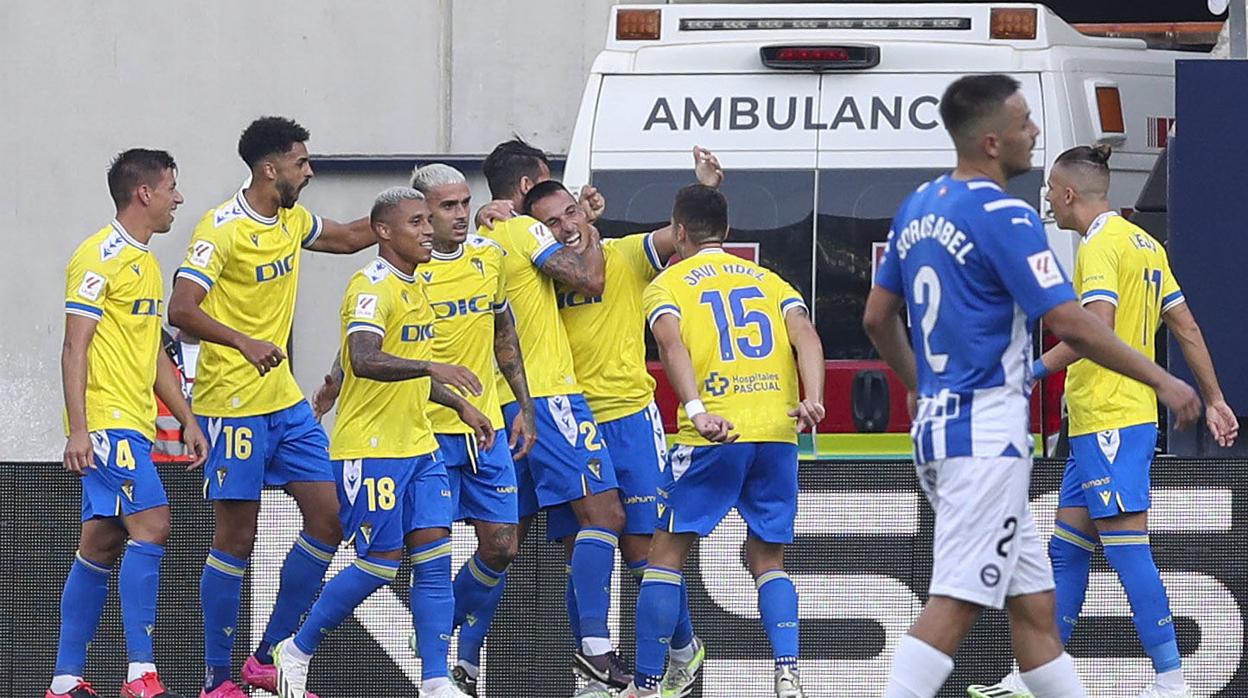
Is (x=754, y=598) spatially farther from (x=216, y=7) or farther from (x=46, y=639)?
(x=216, y=7)

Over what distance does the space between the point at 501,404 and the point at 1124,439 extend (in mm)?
2428

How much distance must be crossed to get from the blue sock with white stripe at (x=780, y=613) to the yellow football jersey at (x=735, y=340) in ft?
1.72

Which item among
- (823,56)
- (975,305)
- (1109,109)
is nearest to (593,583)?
(975,305)

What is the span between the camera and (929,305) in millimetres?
6379

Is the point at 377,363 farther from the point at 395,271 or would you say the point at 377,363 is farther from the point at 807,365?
the point at 807,365

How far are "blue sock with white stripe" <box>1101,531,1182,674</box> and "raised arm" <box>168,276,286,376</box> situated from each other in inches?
125

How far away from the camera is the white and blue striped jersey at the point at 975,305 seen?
6199mm

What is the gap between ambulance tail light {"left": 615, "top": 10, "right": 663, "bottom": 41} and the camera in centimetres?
1061

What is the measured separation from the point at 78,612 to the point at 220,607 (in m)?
0.53

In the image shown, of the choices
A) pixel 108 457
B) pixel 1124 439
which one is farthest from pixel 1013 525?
pixel 108 457

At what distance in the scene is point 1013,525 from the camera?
6348 millimetres

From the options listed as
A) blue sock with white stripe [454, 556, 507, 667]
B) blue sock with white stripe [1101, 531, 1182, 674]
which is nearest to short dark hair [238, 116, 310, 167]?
blue sock with white stripe [454, 556, 507, 667]

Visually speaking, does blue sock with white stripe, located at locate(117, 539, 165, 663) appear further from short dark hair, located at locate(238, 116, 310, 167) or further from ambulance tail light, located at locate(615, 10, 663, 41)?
ambulance tail light, located at locate(615, 10, 663, 41)

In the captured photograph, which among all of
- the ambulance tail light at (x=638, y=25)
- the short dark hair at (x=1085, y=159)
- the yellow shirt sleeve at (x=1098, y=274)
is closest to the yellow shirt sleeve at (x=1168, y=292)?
the yellow shirt sleeve at (x=1098, y=274)
